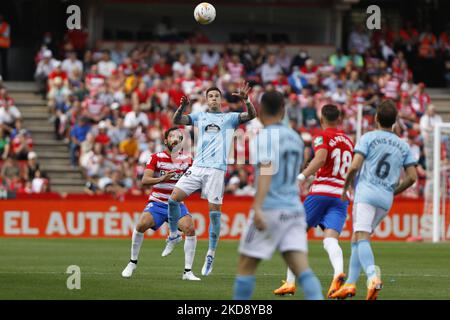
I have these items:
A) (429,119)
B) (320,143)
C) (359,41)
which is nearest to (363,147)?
(320,143)

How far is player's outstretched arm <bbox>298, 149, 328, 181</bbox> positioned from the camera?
525 inches

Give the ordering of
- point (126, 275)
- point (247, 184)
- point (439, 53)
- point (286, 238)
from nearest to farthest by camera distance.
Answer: point (286, 238), point (126, 275), point (247, 184), point (439, 53)

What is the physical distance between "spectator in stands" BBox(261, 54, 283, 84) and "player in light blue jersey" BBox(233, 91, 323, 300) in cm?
2518

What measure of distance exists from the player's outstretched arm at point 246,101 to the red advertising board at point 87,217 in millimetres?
12517

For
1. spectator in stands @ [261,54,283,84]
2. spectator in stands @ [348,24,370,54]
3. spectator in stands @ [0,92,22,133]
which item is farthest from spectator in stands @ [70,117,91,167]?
spectator in stands @ [348,24,370,54]

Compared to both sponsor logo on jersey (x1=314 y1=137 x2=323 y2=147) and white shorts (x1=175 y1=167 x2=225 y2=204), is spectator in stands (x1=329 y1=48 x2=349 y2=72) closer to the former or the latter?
white shorts (x1=175 y1=167 x2=225 y2=204)

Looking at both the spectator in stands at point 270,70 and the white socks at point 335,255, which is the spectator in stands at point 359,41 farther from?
the white socks at point 335,255

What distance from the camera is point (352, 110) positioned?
112 feet

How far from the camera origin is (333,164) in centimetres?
1381

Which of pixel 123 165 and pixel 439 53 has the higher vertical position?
pixel 439 53

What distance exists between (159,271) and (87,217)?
1156 centimetres

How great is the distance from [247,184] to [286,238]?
67.9 ft
